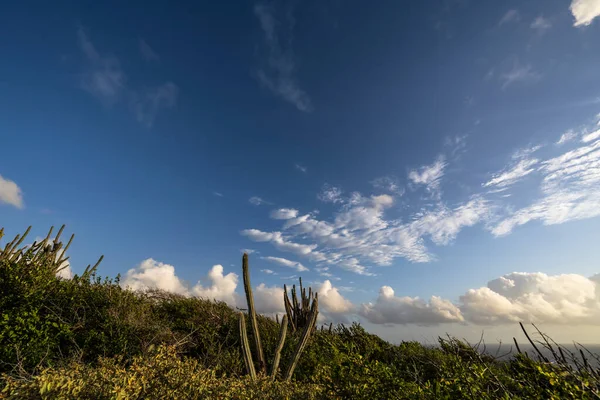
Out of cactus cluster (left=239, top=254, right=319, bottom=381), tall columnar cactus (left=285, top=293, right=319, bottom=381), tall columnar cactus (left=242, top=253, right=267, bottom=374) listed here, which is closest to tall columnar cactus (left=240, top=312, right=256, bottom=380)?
cactus cluster (left=239, top=254, right=319, bottom=381)

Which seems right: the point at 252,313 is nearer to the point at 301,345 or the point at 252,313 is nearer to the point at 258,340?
the point at 258,340

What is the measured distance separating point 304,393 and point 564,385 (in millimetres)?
3480

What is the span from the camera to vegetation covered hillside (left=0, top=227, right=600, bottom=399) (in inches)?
157

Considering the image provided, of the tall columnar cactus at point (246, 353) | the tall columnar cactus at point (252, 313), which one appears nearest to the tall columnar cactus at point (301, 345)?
the tall columnar cactus at point (252, 313)

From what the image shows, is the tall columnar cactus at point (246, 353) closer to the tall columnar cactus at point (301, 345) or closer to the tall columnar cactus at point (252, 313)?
the tall columnar cactus at point (252, 313)

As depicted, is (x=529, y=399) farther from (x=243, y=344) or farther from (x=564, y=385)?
(x=243, y=344)

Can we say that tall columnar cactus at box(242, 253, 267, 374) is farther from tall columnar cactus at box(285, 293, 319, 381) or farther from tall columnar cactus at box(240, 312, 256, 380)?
tall columnar cactus at box(285, 293, 319, 381)

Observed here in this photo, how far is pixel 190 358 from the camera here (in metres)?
6.23

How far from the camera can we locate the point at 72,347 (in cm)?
888

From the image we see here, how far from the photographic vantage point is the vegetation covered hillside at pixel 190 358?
398cm

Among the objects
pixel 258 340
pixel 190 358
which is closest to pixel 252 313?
pixel 258 340

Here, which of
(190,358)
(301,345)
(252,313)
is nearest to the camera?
(190,358)

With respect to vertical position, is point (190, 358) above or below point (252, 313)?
below

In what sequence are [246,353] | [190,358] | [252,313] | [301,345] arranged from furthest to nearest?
[252,313]
[301,345]
[246,353]
[190,358]
